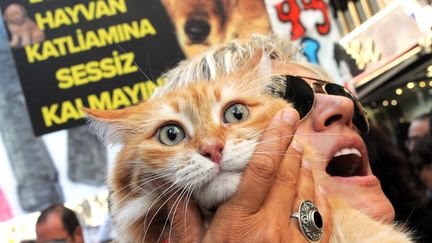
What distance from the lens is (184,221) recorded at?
0.81 m

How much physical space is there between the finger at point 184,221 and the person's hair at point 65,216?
1.44 meters

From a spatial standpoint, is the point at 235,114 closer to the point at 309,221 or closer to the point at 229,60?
the point at 309,221

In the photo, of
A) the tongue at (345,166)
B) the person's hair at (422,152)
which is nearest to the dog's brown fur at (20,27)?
the tongue at (345,166)

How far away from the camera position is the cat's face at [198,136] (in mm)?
790

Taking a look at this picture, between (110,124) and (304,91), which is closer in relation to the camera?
(110,124)

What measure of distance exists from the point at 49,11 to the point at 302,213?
5.92 ft

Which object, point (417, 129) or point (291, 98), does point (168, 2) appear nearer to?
point (291, 98)

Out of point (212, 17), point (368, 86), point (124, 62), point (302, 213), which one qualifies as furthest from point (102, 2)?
point (302, 213)

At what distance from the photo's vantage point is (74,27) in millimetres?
2227

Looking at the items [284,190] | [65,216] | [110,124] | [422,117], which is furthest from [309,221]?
[422,117]

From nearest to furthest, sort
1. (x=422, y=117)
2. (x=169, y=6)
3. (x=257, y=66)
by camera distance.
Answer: (x=257, y=66)
(x=169, y=6)
(x=422, y=117)

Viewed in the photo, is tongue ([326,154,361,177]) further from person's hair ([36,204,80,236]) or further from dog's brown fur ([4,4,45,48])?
dog's brown fur ([4,4,45,48])

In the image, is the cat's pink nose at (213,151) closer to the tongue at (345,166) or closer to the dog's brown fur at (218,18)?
the tongue at (345,166)

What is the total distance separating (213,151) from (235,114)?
0.14 metres
